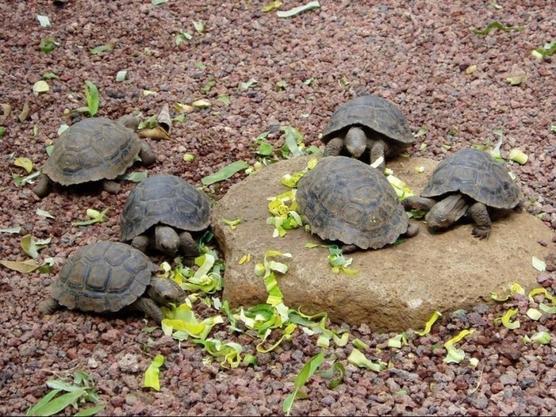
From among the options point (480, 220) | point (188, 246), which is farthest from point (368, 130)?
point (188, 246)

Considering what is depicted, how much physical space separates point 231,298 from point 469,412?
→ 171 centimetres

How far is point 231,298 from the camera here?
5.23 m

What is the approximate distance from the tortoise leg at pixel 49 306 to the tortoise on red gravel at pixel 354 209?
175 cm

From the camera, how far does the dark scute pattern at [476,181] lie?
17.7 feet

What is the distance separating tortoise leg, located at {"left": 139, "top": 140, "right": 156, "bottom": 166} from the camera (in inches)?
264

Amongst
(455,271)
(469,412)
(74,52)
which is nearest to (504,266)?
(455,271)

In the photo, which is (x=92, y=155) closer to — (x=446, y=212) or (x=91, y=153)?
(x=91, y=153)

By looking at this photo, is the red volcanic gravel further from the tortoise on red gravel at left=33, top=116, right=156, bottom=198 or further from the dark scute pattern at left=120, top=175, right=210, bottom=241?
the dark scute pattern at left=120, top=175, right=210, bottom=241

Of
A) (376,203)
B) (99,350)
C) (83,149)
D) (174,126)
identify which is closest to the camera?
(99,350)

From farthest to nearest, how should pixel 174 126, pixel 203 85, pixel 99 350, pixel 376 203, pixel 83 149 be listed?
pixel 203 85 < pixel 174 126 < pixel 83 149 < pixel 376 203 < pixel 99 350

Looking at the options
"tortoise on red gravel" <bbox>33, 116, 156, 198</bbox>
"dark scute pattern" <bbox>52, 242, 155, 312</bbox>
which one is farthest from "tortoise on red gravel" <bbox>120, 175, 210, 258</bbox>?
"tortoise on red gravel" <bbox>33, 116, 156, 198</bbox>

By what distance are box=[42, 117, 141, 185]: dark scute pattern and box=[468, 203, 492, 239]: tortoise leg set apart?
2.86m

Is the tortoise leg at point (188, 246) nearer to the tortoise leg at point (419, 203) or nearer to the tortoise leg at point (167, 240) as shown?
the tortoise leg at point (167, 240)

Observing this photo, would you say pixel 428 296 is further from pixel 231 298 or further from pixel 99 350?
pixel 99 350
